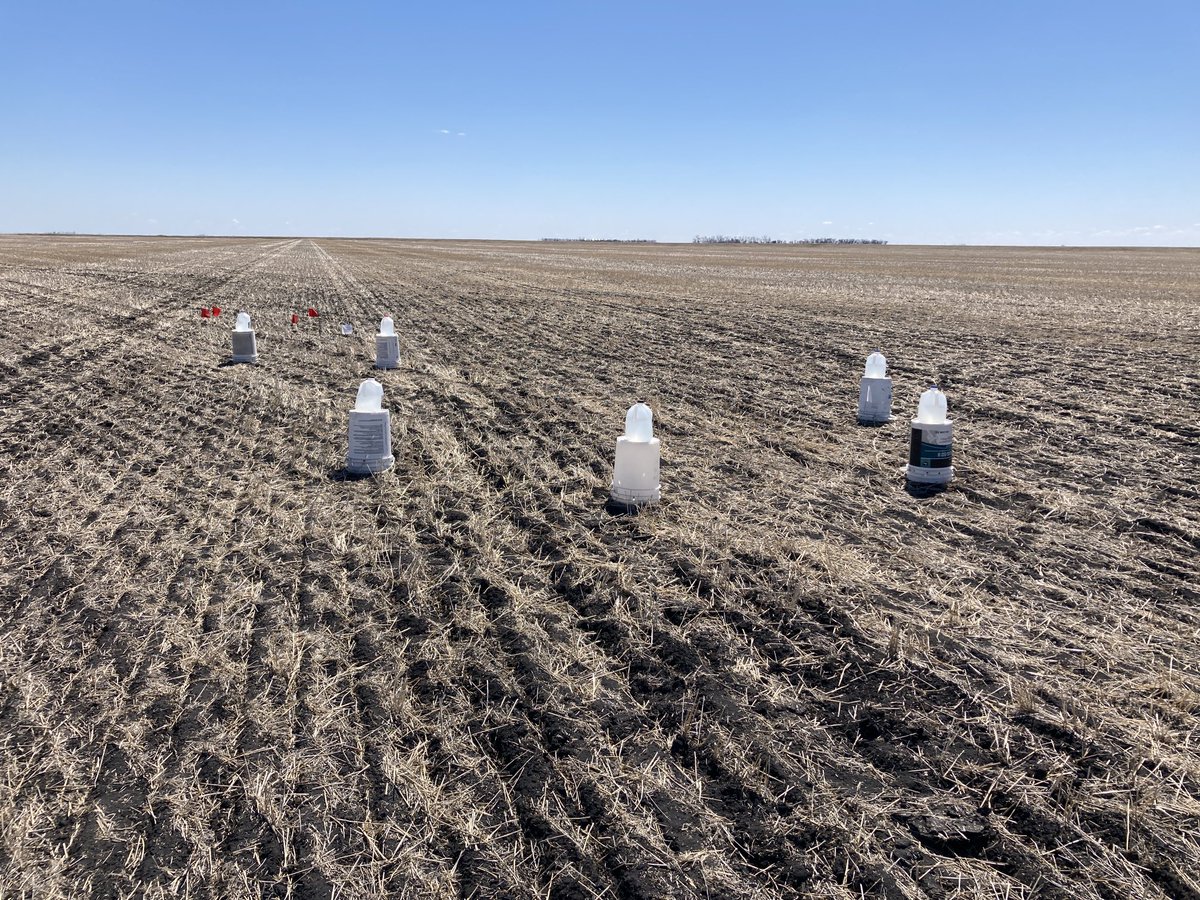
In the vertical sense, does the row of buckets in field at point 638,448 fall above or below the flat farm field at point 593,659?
above

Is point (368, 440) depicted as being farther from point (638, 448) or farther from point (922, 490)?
point (922, 490)

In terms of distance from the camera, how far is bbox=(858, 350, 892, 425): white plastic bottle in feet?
28.7

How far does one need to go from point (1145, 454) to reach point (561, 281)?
29.1m

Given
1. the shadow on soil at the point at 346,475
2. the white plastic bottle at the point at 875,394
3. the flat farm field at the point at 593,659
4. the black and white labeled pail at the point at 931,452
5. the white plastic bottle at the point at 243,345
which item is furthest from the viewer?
the white plastic bottle at the point at 243,345

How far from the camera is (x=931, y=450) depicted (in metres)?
6.45

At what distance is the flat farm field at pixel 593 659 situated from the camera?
8.99ft

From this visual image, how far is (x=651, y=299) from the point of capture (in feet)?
84.6

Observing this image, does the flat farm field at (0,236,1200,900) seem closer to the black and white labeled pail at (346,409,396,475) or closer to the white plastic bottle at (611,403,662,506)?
the white plastic bottle at (611,403,662,506)

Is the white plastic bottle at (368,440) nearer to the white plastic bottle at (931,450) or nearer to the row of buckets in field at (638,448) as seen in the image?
the row of buckets in field at (638,448)

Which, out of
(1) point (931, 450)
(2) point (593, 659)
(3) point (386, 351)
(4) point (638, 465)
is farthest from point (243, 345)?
(2) point (593, 659)

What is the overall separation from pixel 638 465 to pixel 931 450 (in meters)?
2.17

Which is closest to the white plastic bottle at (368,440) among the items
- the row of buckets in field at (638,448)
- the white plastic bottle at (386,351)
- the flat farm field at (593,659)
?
the row of buckets in field at (638,448)

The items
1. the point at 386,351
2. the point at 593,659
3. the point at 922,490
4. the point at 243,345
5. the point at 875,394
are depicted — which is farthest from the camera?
the point at 243,345

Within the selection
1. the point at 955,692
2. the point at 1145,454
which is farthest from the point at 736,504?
the point at 1145,454
